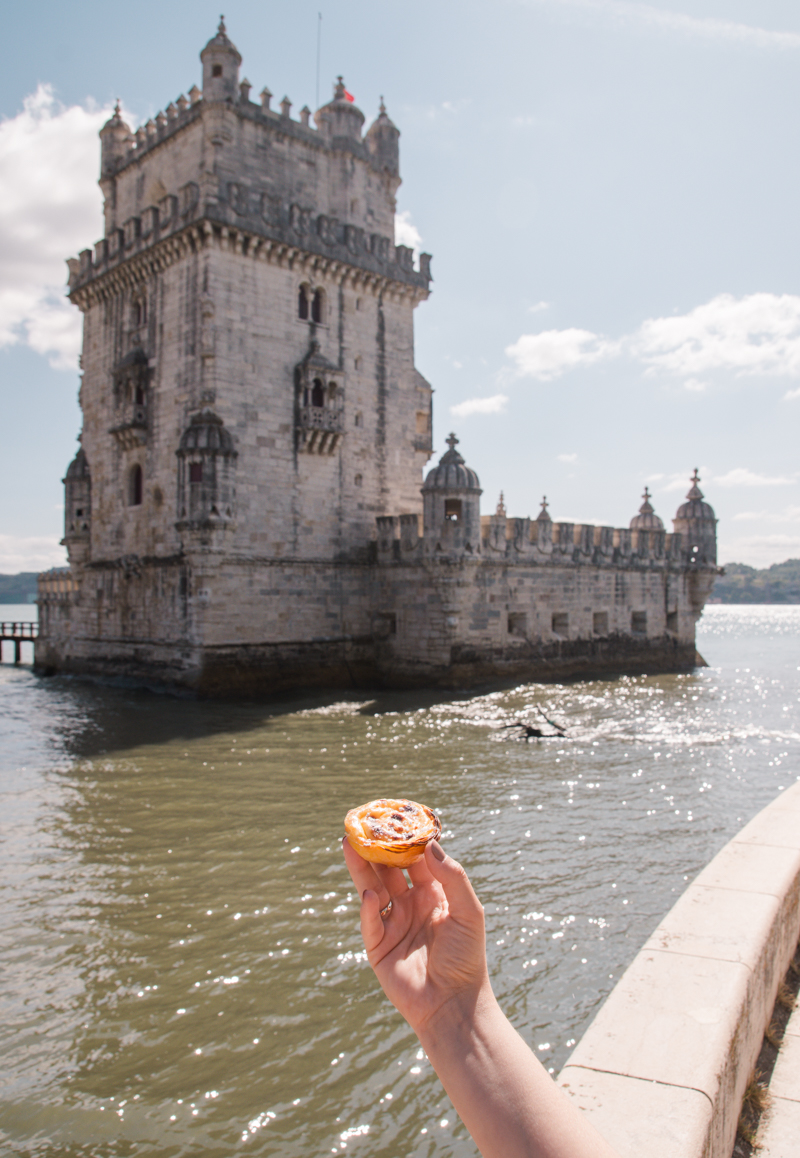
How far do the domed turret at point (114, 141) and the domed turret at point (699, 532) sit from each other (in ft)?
77.9

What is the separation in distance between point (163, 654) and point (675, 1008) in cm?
2057

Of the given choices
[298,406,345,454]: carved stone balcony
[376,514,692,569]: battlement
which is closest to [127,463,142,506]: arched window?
[298,406,345,454]: carved stone balcony

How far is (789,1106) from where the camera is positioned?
3.53 meters

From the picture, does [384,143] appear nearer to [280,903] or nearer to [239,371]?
[239,371]

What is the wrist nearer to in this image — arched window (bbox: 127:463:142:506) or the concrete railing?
the concrete railing

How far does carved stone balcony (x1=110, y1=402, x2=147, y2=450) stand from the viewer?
23.6 metres

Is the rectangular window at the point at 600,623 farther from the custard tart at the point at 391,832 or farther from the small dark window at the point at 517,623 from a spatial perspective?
the custard tart at the point at 391,832

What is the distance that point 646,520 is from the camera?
31.1 meters

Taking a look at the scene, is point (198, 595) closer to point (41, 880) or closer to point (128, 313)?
point (128, 313)

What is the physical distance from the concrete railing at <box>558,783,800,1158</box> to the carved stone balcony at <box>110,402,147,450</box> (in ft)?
71.7

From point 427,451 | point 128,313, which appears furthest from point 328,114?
point 427,451

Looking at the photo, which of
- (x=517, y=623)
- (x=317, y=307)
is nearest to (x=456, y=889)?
(x=517, y=623)

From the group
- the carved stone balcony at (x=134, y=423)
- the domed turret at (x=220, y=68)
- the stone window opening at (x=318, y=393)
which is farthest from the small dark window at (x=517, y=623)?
the domed turret at (x=220, y=68)

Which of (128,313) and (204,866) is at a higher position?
(128,313)
